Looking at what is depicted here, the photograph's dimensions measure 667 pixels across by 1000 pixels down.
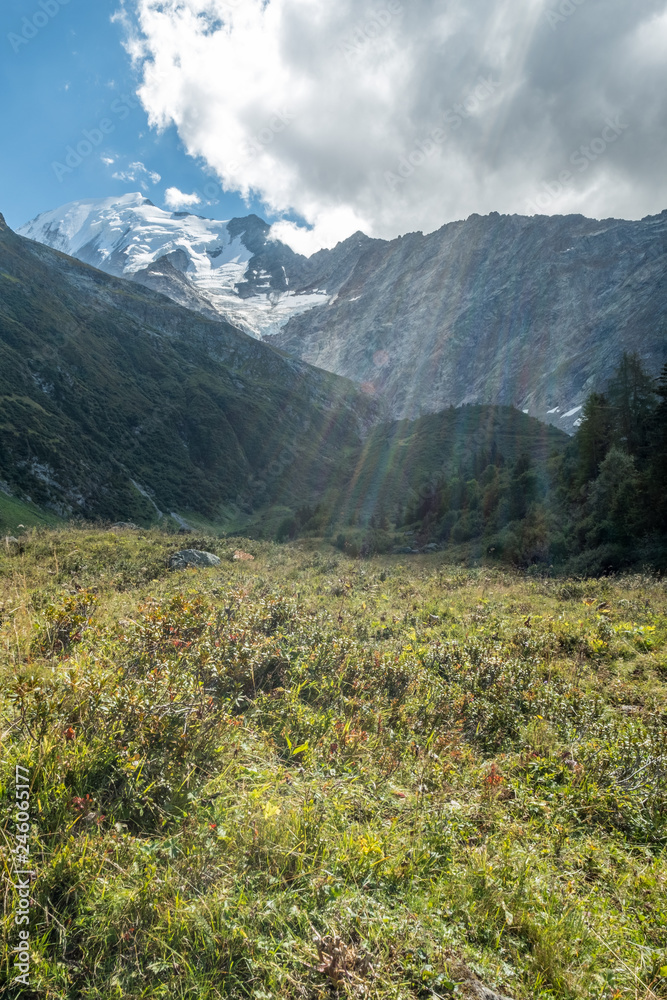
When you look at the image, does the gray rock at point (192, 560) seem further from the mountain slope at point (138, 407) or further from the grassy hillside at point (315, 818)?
the mountain slope at point (138, 407)

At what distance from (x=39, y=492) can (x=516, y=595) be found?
58.3 m

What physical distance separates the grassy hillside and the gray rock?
1187 cm

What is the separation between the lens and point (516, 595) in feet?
52.9

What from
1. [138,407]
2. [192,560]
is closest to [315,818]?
[192,560]

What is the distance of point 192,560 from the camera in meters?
20.1

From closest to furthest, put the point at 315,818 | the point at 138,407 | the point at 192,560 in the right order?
the point at 315,818
the point at 192,560
the point at 138,407

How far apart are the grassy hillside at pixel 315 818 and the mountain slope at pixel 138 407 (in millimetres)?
59379

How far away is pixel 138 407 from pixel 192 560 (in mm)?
82109

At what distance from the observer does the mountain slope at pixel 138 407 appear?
→ 212ft

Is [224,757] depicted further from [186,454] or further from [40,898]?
[186,454]

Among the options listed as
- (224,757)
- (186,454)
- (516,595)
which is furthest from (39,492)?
(224,757)

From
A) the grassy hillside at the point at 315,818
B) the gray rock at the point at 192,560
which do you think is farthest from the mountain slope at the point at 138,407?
the grassy hillside at the point at 315,818

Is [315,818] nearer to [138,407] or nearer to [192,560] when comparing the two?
[192,560]

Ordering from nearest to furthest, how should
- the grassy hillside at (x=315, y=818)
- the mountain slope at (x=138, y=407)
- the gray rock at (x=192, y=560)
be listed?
the grassy hillside at (x=315, y=818) < the gray rock at (x=192, y=560) < the mountain slope at (x=138, y=407)
